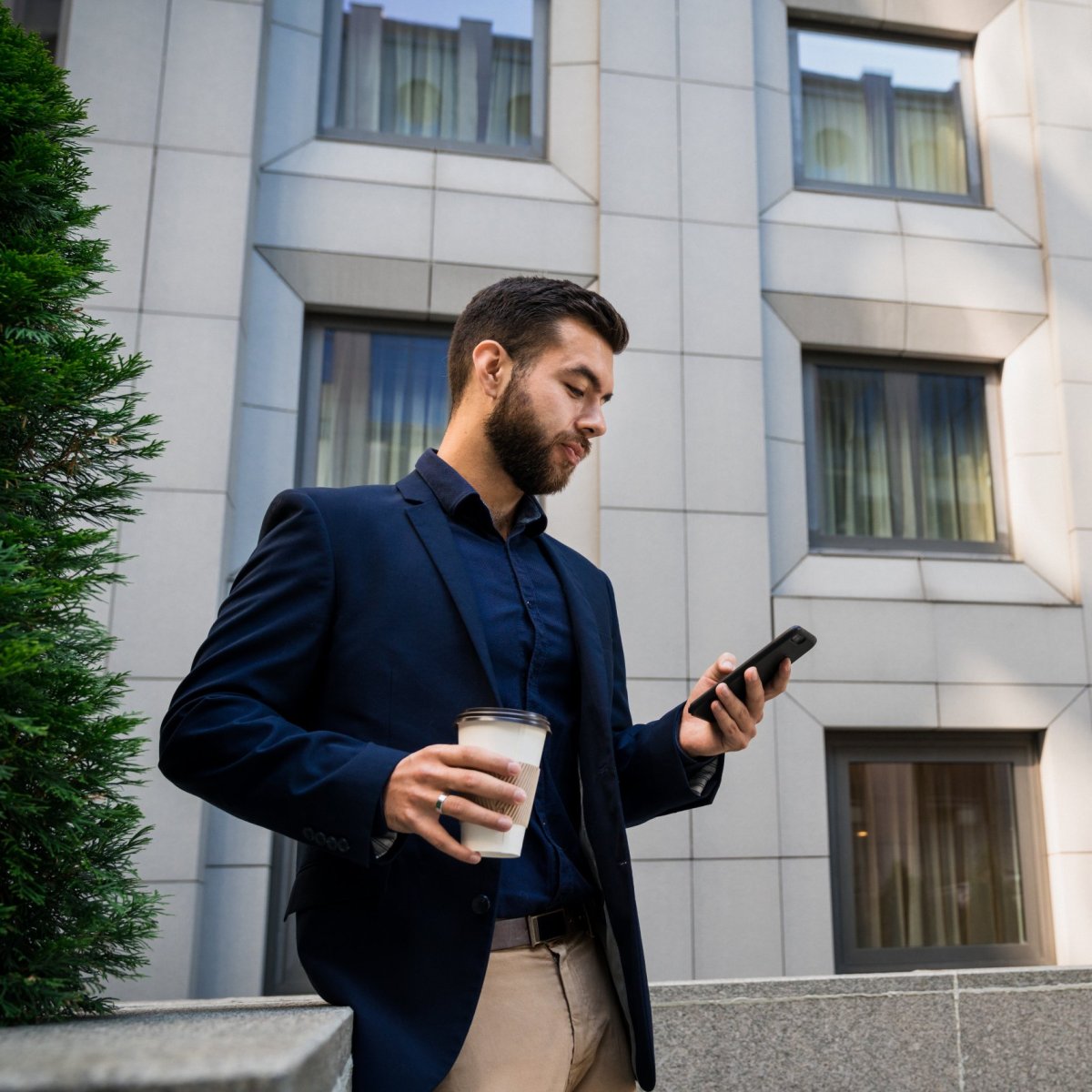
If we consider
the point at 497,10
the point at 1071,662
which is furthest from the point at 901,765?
the point at 497,10

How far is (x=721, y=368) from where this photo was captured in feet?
24.2

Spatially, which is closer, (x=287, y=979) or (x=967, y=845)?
(x=287, y=979)

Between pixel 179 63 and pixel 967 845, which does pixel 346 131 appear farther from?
pixel 967 845

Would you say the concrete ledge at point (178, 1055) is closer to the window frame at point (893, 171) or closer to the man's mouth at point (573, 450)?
the man's mouth at point (573, 450)

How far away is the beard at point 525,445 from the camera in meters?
2.47

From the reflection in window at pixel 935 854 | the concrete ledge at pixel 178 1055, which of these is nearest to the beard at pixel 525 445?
the concrete ledge at pixel 178 1055

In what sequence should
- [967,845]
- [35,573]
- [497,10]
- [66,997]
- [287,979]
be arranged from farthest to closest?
[497,10] < [967,845] < [287,979] < [35,573] < [66,997]

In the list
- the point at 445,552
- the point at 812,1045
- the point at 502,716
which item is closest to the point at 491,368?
the point at 445,552

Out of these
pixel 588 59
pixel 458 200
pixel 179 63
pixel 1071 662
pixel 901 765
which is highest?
pixel 588 59

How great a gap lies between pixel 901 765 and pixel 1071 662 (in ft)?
4.46

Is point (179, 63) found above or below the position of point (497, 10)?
below

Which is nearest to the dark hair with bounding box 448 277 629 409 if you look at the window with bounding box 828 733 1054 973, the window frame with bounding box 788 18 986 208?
the window with bounding box 828 733 1054 973

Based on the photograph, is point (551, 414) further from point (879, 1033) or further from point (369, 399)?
point (369, 399)

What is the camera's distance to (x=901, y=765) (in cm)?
740
